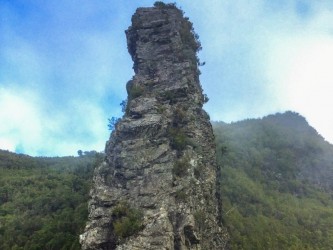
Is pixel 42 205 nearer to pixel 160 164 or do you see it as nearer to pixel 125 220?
pixel 160 164

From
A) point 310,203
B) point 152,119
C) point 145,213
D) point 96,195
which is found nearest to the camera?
point 145,213

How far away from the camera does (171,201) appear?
3306 centimetres

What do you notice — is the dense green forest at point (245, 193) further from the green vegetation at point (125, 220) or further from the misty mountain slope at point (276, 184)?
the green vegetation at point (125, 220)

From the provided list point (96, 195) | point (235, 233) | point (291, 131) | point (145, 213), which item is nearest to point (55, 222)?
point (96, 195)

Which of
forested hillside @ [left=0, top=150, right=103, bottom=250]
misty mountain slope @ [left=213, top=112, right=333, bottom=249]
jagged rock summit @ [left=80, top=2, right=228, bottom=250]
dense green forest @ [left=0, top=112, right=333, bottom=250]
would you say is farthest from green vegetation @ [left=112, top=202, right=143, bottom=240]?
misty mountain slope @ [left=213, top=112, right=333, bottom=249]

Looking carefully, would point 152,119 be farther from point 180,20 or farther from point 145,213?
point 180,20

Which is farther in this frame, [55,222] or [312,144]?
[312,144]

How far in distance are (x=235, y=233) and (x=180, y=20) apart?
34379 millimetres

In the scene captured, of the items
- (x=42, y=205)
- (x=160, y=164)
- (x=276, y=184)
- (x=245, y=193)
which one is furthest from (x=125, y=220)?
(x=276, y=184)

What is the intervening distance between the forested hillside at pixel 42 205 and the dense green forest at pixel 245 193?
128mm

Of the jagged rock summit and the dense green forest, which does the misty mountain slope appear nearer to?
the dense green forest

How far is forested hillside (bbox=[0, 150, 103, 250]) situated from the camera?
48656mm

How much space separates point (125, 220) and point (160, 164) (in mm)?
6906

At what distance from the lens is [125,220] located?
31297mm
